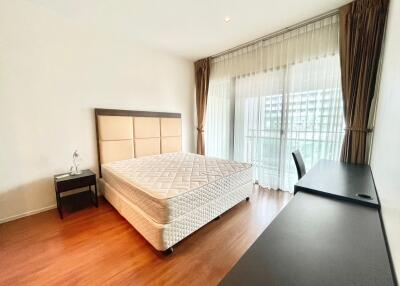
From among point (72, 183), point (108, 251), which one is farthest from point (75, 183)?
point (108, 251)

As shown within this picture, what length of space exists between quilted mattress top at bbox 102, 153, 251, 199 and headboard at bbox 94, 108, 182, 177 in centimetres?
29

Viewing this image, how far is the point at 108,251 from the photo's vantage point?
1727 mm

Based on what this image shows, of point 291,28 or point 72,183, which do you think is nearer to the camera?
point 72,183

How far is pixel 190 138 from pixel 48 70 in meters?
2.91

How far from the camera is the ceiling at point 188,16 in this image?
7.11 feet

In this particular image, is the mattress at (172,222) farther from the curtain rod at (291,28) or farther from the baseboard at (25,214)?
the curtain rod at (291,28)

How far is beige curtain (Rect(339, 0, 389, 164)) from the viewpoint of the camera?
197 centimetres

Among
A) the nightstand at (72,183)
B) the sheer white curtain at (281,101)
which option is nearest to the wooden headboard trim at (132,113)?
the nightstand at (72,183)

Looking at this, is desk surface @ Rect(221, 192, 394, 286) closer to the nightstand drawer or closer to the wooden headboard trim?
the nightstand drawer

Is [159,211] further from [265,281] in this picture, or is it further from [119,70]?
[119,70]

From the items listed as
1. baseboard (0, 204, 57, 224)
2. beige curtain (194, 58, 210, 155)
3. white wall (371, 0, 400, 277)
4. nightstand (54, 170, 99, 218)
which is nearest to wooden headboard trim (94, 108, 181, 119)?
beige curtain (194, 58, 210, 155)

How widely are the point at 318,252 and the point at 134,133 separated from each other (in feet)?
10.2

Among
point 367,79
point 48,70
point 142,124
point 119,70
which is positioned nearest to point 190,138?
point 142,124

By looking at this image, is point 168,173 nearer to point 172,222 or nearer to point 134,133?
point 172,222
